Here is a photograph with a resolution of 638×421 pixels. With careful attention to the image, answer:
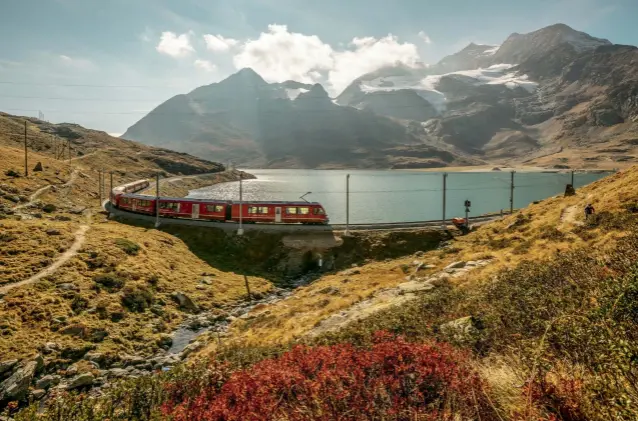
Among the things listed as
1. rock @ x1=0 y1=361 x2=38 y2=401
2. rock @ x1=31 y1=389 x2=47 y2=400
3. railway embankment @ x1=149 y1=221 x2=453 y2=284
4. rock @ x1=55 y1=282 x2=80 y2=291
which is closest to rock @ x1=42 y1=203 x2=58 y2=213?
railway embankment @ x1=149 y1=221 x2=453 y2=284

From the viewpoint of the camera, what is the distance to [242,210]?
1858 inches

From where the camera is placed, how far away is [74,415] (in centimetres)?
858

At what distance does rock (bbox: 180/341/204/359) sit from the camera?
22.9 metres

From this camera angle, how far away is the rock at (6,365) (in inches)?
721

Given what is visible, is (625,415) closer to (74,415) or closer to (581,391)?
(581,391)

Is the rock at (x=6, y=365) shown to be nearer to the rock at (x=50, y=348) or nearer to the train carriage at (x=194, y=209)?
the rock at (x=50, y=348)

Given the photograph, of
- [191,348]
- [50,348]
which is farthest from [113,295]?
[191,348]

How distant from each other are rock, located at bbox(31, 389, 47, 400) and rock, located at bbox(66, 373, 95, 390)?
105cm

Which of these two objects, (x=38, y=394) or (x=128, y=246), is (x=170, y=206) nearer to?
(x=128, y=246)

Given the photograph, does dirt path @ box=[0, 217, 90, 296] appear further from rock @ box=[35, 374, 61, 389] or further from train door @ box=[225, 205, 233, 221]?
train door @ box=[225, 205, 233, 221]

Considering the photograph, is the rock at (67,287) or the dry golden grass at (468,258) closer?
the dry golden grass at (468,258)

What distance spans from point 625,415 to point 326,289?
2762cm

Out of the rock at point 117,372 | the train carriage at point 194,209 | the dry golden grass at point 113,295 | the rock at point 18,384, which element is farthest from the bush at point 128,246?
the rock at point 18,384

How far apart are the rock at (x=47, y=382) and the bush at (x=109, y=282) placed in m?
9.85
